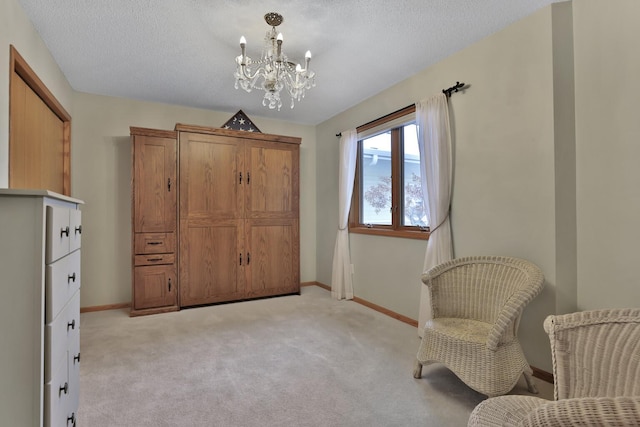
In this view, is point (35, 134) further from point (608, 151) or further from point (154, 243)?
point (608, 151)

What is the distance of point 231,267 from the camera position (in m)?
3.92

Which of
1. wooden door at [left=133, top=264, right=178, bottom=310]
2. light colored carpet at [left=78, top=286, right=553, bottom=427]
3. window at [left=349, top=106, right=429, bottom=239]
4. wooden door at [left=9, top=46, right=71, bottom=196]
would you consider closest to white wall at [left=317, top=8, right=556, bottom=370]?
window at [left=349, top=106, right=429, bottom=239]

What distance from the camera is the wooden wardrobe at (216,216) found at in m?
3.55

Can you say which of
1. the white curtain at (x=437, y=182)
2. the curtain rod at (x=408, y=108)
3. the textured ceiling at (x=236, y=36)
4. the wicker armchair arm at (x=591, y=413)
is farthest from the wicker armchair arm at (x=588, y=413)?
the curtain rod at (x=408, y=108)

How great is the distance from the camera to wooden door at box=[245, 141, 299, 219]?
13.3 ft

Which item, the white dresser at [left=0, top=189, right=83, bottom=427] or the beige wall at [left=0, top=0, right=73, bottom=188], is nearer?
the white dresser at [left=0, top=189, right=83, bottom=427]

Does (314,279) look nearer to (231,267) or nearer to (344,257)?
(344,257)

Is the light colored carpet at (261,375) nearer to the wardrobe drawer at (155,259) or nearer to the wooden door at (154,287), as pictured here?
the wooden door at (154,287)

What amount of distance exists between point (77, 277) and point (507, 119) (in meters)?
2.87

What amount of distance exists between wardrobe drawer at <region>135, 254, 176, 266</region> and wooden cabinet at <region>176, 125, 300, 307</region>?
119 mm

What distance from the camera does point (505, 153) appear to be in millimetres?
2377

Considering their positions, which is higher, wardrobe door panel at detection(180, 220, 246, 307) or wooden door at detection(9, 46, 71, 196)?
wooden door at detection(9, 46, 71, 196)

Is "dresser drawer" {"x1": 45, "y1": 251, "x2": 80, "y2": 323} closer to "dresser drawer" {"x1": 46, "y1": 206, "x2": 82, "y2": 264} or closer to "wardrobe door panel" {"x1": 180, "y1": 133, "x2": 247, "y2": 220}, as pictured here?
"dresser drawer" {"x1": 46, "y1": 206, "x2": 82, "y2": 264}

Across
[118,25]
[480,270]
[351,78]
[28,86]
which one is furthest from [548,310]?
[28,86]
